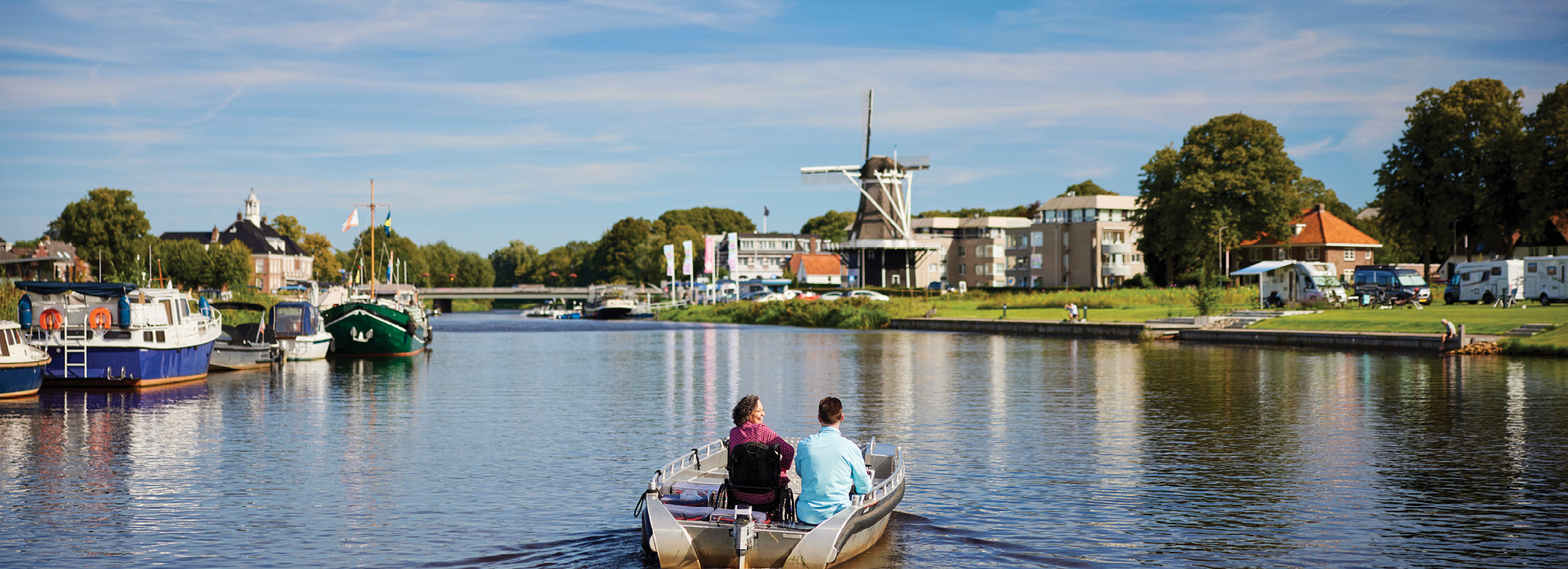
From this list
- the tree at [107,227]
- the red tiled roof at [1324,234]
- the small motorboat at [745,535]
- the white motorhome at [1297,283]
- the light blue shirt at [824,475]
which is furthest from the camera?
the tree at [107,227]

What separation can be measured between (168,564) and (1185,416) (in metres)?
23.1

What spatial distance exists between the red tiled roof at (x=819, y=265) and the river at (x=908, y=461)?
430ft

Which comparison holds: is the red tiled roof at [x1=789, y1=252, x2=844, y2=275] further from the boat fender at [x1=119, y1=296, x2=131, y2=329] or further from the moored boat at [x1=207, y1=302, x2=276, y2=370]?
the boat fender at [x1=119, y1=296, x2=131, y2=329]

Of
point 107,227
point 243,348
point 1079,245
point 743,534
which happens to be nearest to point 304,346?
point 243,348

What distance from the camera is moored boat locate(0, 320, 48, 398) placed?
33.9 meters

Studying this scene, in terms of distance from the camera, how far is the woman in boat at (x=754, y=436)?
45.1ft

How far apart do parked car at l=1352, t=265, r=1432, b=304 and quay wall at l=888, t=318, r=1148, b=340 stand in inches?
553

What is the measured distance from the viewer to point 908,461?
894 inches

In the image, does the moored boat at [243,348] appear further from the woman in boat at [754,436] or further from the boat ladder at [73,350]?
the woman in boat at [754,436]

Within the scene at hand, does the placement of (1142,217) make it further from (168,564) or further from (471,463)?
(168,564)

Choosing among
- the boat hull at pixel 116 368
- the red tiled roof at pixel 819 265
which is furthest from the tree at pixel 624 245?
the boat hull at pixel 116 368

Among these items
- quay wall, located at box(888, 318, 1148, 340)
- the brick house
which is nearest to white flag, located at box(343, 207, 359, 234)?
quay wall, located at box(888, 318, 1148, 340)

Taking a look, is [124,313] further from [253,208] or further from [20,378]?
[253,208]

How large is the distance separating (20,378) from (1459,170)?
77.3 meters
